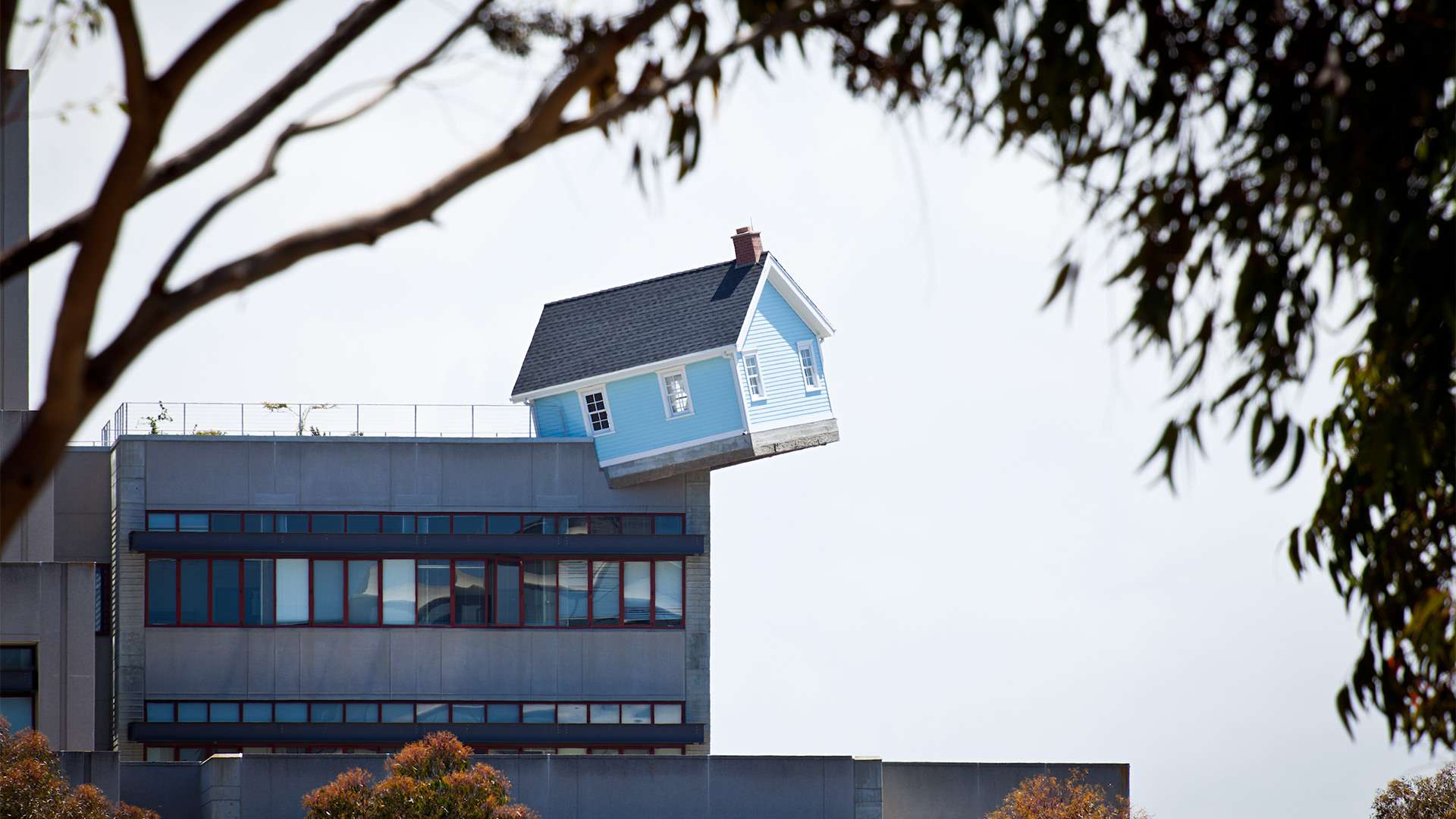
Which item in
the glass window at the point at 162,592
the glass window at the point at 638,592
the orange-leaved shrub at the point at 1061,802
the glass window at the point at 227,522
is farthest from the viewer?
the glass window at the point at 638,592

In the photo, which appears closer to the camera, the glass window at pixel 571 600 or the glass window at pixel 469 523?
the glass window at pixel 469 523

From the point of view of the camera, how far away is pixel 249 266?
7.76 metres

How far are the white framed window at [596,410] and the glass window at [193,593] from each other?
8.40m

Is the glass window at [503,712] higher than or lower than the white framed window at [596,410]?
lower

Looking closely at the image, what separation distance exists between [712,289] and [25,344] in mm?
13989

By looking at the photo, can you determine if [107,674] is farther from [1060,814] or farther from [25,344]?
[1060,814]

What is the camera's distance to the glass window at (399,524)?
3978cm

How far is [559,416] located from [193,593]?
27.6 ft

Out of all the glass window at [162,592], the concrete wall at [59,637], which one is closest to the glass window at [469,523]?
the glass window at [162,592]

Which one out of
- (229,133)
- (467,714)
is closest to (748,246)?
(467,714)

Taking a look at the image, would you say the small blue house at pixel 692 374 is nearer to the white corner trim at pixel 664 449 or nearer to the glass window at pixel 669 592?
the white corner trim at pixel 664 449

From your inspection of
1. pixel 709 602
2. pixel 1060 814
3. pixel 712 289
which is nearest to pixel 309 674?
pixel 709 602

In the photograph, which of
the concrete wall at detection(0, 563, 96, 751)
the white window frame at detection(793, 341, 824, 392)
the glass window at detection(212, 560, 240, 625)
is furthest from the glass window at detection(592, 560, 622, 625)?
the concrete wall at detection(0, 563, 96, 751)

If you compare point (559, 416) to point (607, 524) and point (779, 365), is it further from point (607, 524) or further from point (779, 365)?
point (779, 365)
